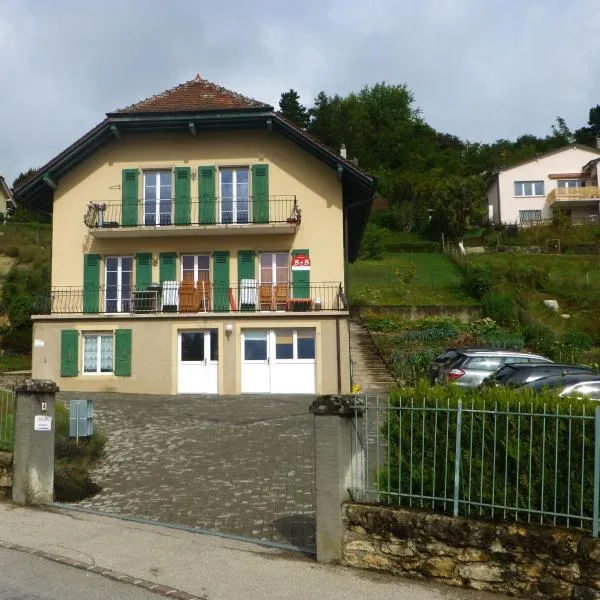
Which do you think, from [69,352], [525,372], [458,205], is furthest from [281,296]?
[458,205]

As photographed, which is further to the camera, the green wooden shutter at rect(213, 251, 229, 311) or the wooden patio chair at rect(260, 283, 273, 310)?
the green wooden shutter at rect(213, 251, 229, 311)

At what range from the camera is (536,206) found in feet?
187

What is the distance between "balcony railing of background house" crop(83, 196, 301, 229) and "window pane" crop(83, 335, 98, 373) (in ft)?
12.4

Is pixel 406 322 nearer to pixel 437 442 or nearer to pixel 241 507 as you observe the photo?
pixel 241 507

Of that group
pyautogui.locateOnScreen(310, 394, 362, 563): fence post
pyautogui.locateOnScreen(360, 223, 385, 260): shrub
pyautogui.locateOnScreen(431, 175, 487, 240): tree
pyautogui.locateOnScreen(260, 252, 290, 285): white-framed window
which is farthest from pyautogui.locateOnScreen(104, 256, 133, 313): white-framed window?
pyautogui.locateOnScreen(431, 175, 487, 240): tree

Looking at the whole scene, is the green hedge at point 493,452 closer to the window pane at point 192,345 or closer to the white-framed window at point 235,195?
the window pane at point 192,345

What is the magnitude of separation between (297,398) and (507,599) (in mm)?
14867

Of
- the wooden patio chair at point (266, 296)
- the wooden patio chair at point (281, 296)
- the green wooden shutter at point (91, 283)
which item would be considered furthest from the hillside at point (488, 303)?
the green wooden shutter at point (91, 283)

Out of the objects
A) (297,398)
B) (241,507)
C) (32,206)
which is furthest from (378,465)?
(32,206)

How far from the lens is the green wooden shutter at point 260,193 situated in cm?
2306

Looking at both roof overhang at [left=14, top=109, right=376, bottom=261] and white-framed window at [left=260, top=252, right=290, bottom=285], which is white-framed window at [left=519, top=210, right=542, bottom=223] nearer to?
roof overhang at [left=14, top=109, right=376, bottom=261]

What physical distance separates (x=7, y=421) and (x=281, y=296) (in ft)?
44.6

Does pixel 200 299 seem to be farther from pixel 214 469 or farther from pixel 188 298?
pixel 214 469

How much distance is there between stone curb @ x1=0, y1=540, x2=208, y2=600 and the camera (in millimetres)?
5758
